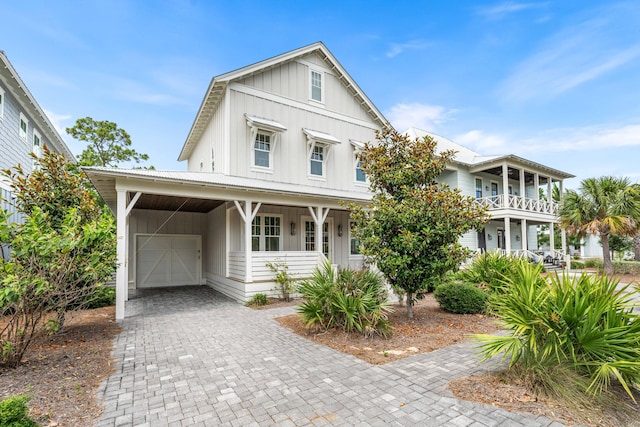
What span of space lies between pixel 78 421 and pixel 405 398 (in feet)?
11.4

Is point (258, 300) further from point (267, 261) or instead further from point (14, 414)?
point (14, 414)

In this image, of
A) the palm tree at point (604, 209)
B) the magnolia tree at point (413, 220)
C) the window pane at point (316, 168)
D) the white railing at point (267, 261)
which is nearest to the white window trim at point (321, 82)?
the window pane at point (316, 168)

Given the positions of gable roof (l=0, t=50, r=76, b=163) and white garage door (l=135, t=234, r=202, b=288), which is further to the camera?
white garage door (l=135, t=234, r=202, b=288)

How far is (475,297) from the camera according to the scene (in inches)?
324

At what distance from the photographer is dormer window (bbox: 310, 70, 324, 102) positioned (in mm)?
13422

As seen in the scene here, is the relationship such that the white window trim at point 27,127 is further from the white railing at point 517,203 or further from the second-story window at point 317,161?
the white railing at point 517,203

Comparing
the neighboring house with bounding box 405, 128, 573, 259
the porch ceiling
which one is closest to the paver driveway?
the porch ceiling

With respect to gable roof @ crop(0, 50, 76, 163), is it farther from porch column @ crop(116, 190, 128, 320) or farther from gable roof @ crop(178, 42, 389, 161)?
gable roof @ crop(178, 42, 389, 161)

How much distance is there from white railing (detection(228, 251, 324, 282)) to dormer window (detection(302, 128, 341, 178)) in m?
3.60

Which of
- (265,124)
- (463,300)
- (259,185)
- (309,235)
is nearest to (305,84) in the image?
(265,124)

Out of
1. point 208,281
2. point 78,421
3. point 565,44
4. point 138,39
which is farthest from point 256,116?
point 565,44

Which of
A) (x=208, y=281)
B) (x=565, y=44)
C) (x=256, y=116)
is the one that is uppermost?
(x=565, y=44)

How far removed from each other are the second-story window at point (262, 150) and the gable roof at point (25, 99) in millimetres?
5776

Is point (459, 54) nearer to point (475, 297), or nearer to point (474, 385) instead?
point (475, 297)
